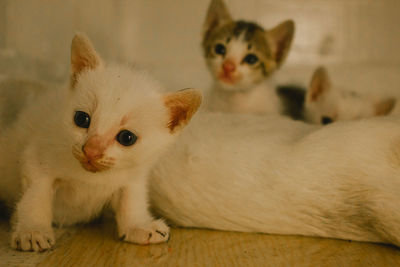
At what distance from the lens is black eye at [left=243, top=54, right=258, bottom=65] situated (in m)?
2.28

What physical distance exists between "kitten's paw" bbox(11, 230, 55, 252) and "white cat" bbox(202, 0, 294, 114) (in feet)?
4.30

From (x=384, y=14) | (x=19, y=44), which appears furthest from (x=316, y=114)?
(x=19, y=44)

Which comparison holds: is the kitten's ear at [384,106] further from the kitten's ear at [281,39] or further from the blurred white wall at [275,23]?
the blurred white wall at [275,23]

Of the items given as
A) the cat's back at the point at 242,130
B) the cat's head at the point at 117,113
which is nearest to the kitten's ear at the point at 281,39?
the cat's back at the point at 242,130

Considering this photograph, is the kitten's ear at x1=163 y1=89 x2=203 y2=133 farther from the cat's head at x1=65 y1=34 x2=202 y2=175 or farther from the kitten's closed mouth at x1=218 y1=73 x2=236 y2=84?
the kitten's closed mouth at x1=218 y1=73 x2=236 y2=84

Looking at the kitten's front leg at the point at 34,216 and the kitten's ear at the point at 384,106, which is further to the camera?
the kitten's ear at the point at 384,106

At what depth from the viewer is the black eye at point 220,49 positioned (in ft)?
7.54

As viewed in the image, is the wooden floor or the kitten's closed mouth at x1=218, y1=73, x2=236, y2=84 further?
the kitten's closed mouth at x1=218, y1=73, x2=236, y2=84

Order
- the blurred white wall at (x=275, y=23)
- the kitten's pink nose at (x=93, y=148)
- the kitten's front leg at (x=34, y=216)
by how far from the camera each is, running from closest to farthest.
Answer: the kitten's pink nose at (x=93, y=148) < the kitten's front leg at (x=34, y=216) < the blurred white wall at (x=275, y=23)

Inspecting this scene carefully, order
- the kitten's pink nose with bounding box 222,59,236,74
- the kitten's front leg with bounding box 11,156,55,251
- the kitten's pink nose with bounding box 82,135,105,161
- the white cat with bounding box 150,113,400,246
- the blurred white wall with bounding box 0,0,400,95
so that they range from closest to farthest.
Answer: the kitten's pink nose with bounding box 82,135,105,161
the kitten's front leg with bounding box 11,156,55,251
the white cat with bounding box 150,113,400,246
the kitten's pink nose with bounding box 222,59,236,74
the blurred white wall with bounding box 0,0,400,95

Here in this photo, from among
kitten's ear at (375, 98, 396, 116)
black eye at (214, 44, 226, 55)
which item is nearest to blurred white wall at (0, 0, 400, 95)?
black eye at (214, 44, 226, 55)

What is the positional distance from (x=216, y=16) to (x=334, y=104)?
33.0 inches

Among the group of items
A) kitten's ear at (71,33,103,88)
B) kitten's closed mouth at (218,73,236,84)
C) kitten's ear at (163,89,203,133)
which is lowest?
kitten's ear at (163,89,203,133)

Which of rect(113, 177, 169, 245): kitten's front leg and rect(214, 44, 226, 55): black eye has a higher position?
rect(214, 44, 226, 55): black eye
